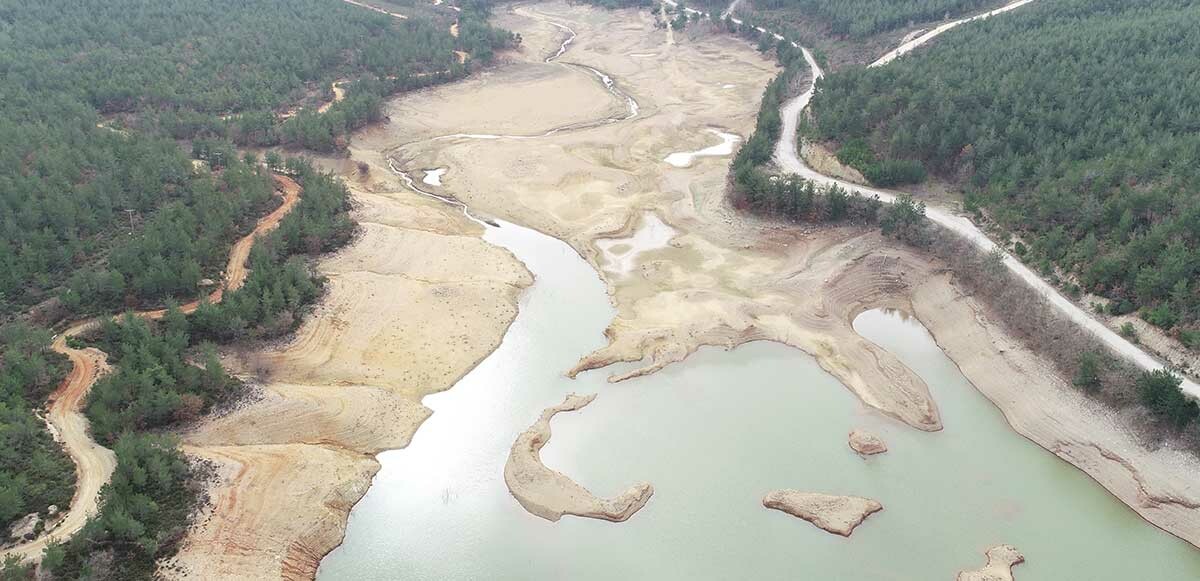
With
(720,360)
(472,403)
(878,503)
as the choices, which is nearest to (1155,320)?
(878,503)

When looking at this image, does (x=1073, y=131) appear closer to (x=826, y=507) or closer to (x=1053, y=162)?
(x=1053, y=162)

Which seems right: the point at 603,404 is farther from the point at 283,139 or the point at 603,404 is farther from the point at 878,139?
the point at 283,139

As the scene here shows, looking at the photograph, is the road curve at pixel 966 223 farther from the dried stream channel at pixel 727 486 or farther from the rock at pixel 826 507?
the rock at pixel 826 507

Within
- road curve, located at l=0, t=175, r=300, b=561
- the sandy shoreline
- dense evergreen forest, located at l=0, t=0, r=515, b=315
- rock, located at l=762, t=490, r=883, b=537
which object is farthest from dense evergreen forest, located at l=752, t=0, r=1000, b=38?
road curve, located at l=0, t=175, r=300, b=561

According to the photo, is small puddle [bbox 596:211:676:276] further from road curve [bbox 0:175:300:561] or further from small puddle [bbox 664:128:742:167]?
road curve [bbox 0:175:300:561]

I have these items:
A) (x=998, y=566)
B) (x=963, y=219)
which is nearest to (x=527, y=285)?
(x=963, y=219)

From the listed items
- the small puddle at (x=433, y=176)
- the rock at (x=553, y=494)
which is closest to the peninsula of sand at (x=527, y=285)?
the small puddle at (x=433, y=176)

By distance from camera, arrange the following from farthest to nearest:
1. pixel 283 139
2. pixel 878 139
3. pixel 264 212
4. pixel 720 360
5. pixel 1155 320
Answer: pixel 283 139 < pixel 878 139 < pixel 264 212 < pixel 720 360 < pixel 1155 320
